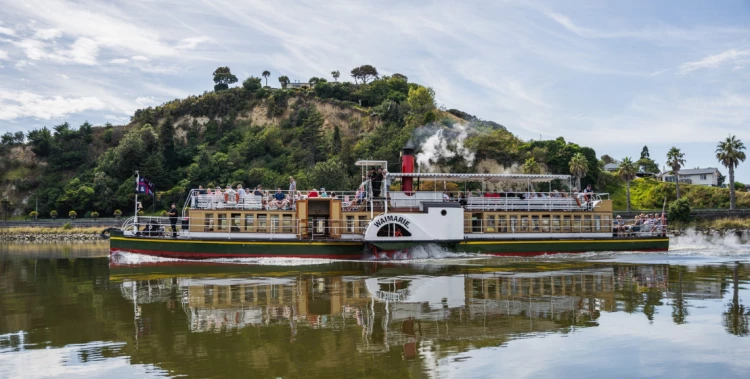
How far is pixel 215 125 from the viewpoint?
101 meters

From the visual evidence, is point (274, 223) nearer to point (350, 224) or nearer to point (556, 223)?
point (350, 224)

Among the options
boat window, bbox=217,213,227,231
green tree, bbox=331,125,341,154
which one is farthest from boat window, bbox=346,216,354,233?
green tree, bbox=331,125,341,154

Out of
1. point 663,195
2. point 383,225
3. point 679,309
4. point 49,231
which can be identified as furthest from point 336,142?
point 679,309

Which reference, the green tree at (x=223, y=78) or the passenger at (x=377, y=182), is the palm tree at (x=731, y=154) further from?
the green tree at (x=223, y=78)

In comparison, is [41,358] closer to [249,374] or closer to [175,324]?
[175,324]

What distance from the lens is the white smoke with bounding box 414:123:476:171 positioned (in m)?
75.5

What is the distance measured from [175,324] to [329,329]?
11.0ft

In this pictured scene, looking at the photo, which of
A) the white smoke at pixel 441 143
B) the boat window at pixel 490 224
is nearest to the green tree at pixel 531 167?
the white smoke at pixel 441 143

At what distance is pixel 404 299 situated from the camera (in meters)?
14.7

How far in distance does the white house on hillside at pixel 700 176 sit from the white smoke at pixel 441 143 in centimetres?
3403

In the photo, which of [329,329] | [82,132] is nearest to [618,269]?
[329,329]

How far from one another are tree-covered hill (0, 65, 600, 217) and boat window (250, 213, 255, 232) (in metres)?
39.1

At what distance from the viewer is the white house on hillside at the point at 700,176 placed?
88.6 metres

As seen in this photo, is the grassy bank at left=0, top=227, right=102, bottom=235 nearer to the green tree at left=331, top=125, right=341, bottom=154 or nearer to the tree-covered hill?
the tree-covered hill
